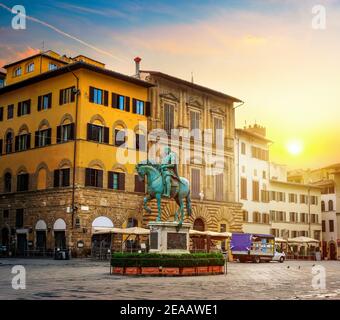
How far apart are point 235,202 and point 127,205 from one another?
15115 mm

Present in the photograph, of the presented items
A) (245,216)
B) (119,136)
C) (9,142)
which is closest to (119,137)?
(119,136)

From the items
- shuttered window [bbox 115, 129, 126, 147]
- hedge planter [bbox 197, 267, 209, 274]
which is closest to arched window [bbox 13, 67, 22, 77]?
shuttered window [bbox 115, 129, 126, 147]

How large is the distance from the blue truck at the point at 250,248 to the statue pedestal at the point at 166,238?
72.7 feet

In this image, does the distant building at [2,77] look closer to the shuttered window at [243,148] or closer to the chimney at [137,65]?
the chimney at [137,65]

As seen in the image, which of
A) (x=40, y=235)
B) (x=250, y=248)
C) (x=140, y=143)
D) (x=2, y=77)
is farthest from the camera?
(x=2, y=77)

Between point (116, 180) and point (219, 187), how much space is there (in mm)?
13791

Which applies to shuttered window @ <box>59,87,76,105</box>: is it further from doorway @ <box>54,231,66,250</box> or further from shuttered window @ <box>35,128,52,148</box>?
doorway @ <box>54,231,66,250</box>

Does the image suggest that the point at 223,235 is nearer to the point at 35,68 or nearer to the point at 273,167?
the point at 35,68

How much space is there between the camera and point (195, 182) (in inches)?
2068

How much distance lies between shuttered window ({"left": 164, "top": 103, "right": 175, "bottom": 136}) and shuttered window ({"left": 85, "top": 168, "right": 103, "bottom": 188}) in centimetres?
853

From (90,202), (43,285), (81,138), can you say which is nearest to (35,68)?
(81,138)

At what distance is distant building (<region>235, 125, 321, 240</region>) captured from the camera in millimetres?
61625

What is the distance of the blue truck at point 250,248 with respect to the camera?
48250mm

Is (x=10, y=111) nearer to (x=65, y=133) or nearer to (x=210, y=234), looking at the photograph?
(x=65, y=133)
